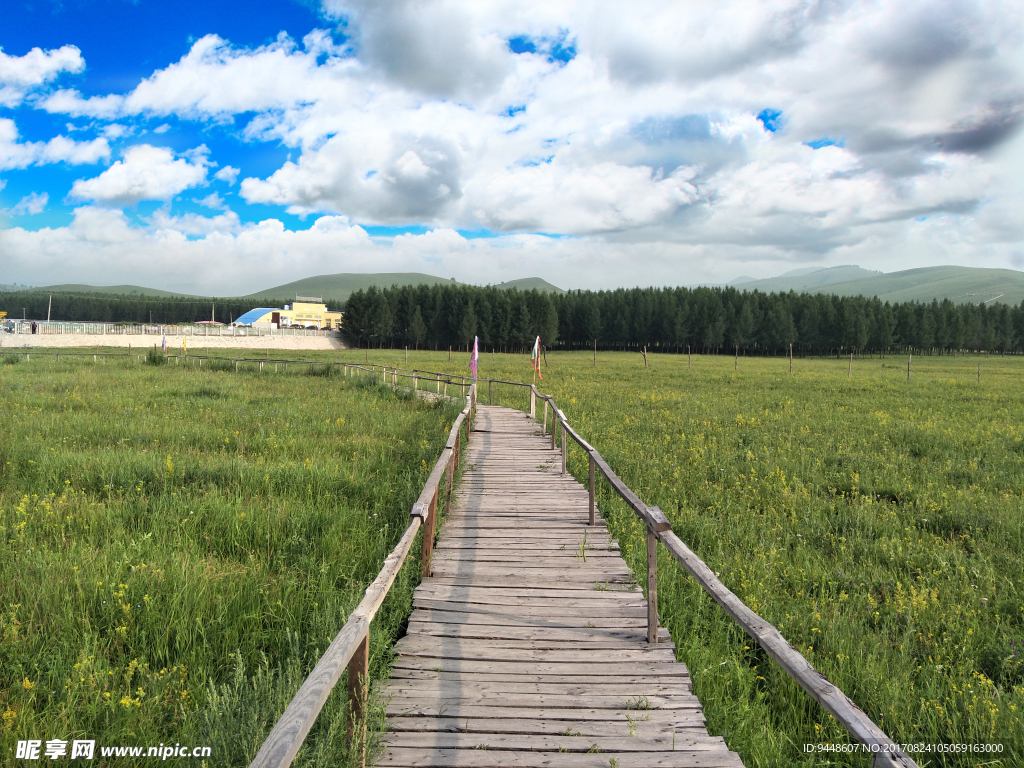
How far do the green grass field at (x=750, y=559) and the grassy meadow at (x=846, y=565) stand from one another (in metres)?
0.03

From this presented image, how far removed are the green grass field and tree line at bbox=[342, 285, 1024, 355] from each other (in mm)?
76891

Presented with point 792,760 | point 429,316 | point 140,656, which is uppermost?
point 429,316

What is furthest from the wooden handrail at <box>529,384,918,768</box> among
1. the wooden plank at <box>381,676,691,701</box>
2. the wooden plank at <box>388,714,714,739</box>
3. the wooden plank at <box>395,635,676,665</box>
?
the wooden plank at <box>388,714,714,739</box>

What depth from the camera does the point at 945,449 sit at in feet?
41.5

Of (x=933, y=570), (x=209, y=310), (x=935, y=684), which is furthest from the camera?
(x=209, y=310)

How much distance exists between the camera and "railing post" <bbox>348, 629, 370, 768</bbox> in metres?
2.94

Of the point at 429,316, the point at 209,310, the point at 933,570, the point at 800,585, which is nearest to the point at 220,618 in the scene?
the point at 800,585

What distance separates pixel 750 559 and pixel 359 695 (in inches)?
199

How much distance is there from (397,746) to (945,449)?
45.8ft

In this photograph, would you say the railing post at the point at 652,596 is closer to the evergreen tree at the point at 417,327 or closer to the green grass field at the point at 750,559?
the green grass field at the point at 750,559

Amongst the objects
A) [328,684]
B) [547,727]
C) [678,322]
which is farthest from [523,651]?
[678,322]

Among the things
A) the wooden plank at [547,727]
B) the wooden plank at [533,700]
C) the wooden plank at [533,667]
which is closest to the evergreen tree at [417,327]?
the wooden plank at [533,667]

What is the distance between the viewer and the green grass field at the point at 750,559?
3939 mm

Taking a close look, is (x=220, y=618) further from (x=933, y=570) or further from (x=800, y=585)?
(x=933, y=570)
